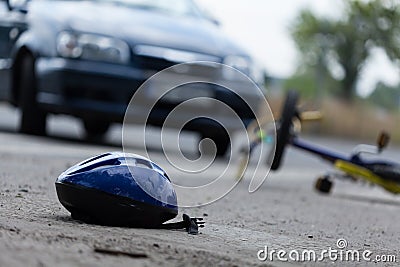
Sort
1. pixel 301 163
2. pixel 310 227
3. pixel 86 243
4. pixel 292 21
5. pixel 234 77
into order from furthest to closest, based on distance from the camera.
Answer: pixel 292 21 → pixel 301 163 → pixel 234 77 → pixel 310 227 → pixel 86 243

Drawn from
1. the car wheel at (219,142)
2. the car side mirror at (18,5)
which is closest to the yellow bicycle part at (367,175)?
the car wheel at (219,142)

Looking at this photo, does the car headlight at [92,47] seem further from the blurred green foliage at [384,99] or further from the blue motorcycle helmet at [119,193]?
the blurred green foliage at [384,99]

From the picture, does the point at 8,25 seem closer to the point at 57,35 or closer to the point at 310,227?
the point at 57,35

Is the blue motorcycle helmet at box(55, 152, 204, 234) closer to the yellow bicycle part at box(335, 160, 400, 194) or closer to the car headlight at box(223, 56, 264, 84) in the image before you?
the yellow bicycle part at box(335, 160, 400, 194)

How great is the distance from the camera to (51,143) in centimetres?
1180

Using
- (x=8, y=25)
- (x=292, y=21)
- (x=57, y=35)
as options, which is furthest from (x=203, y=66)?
(x=292, y=21)

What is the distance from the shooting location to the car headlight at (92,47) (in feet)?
37.2

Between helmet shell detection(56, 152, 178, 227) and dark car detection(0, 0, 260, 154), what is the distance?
19.4ft

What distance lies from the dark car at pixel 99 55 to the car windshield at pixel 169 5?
0.19m

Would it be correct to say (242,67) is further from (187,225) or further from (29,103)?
(187,225)

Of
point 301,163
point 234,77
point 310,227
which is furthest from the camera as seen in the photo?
point 301,163

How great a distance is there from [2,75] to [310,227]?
256 inches

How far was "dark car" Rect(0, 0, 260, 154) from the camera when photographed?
11359 millimetres

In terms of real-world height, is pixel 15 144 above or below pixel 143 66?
below
